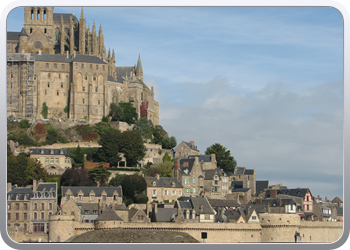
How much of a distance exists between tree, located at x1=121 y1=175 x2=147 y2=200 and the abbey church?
71.4 ft

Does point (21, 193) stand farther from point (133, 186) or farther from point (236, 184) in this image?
point (236, 184)

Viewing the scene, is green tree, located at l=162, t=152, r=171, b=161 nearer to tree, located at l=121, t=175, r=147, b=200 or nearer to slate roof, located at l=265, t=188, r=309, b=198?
tree, located at l=121, t=175, r=147, b=200

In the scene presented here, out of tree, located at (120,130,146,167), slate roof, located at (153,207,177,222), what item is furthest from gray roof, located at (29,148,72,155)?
slate roof, located at (153,207,177,222)

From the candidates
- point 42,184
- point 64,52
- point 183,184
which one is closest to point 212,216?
point 183,184

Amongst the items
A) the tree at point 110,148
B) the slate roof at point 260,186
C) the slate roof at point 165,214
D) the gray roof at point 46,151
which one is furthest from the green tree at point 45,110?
the slate roof at point 165,214

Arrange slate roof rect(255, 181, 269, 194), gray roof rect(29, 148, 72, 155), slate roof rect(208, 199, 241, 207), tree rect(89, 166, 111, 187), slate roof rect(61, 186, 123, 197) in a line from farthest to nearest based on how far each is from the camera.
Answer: slate roof rect(255, 181, 269, 194)
gray roof rect(29, 148, 72, 155)
tree rect(89, 166, 111, 187)
slate roof rect(208, 199, 241, 207)
slate roof rect(61, 186, 123, 197)

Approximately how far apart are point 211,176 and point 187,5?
44933mm

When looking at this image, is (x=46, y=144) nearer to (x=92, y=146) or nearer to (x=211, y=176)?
(x=92, y=146)

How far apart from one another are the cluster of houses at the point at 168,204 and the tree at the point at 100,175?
14.9 ft

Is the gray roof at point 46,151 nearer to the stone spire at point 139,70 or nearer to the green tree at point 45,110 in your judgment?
the green tree at point 45,110

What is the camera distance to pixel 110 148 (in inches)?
2450

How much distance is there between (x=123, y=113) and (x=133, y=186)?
22.8 metres

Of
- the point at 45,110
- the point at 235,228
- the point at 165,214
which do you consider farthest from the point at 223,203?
the point at 45,110

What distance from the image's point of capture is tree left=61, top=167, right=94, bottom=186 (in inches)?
2153
